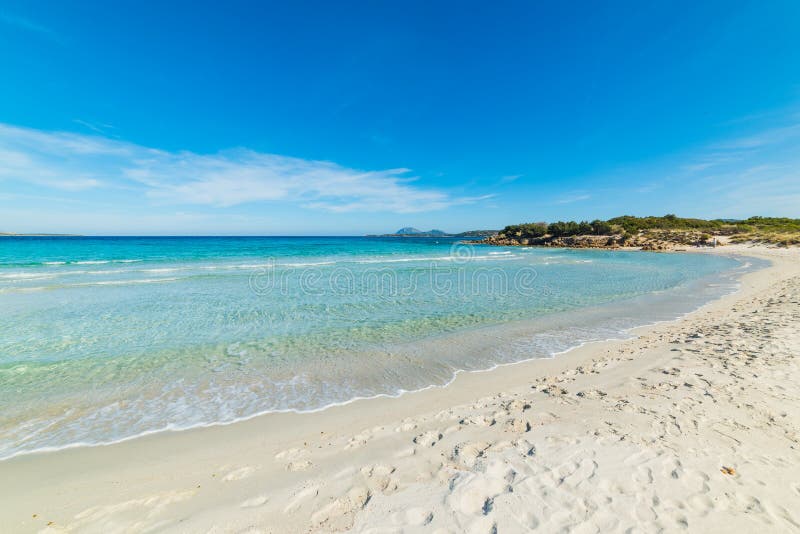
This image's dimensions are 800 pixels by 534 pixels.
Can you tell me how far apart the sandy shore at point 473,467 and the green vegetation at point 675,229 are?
202ft

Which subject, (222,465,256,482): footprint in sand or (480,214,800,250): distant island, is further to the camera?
(480,214,800,250): distant island

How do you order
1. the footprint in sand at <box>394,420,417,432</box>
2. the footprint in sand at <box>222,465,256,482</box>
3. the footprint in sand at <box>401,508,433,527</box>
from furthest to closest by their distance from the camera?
the footprint in sand at <box>394,420,417,432</box>
the footprint in sand at <box>222,465,256,482</box>
the footprint in sand at <box>401,508,433,527</box>

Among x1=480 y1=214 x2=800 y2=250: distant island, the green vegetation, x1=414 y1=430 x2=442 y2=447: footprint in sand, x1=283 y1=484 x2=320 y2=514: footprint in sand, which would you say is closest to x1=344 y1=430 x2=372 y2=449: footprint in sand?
x1=414 y1=430 x2=442 y2=447: footprint in sand

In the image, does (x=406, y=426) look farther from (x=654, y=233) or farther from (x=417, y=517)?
(x=654, y=233)

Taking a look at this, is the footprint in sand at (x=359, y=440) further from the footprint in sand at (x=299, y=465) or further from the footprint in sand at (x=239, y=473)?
the footprint in sand at (x=239, y=473)

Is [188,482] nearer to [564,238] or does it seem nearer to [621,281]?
[621,281]

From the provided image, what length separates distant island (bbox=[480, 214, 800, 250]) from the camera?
167 feet

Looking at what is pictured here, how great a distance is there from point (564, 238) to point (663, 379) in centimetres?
6854

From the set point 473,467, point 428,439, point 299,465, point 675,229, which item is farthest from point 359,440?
point 675,229

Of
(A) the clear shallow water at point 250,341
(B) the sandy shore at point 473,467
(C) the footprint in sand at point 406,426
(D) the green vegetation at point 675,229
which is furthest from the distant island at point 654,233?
(C) the footprint in sand at point 406,426

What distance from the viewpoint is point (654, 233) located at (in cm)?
6122

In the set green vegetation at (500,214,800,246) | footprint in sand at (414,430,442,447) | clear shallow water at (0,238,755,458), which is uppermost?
green vegetation at (500,214,800,246)

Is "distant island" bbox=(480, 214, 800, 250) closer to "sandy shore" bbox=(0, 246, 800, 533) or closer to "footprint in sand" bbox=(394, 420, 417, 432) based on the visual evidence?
"sandy shore" bbox=(0, 246, 800, 533)

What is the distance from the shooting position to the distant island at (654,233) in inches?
2008
